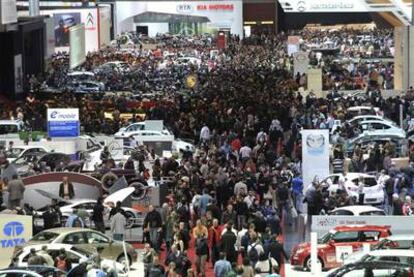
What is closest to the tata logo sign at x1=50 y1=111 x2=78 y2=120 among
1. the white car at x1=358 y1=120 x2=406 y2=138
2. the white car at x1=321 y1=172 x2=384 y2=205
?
the white car at x1=358 y1=120 x2=406 y2=138

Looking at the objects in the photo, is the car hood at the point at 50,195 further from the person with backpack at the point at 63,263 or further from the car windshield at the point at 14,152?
the car windshield at the point at 14,152

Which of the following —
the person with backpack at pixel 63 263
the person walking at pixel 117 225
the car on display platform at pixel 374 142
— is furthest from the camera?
the car on display platform at pixel 374 142

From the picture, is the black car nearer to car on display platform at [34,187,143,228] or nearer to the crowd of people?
the crowd of people

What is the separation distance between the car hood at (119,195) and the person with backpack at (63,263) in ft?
16.2

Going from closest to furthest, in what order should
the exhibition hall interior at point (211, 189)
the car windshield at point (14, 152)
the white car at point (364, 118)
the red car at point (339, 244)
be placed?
the exhibition hall interior at point (211, 189) < the red car at point (339, 244) < the car windshield at point (14, 152) < the white car at point (364, 118)

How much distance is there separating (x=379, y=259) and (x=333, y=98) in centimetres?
2671

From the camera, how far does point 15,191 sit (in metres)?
29.3

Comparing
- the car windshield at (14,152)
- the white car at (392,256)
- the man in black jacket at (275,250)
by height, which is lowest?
the man in black jacket at (275,250)

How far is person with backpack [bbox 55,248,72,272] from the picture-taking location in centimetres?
2308

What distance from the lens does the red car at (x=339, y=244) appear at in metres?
24.9

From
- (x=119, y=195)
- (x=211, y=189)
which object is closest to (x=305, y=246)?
(x=211, y=189)

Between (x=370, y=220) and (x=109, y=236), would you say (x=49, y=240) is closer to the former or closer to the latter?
(x=109, y=236)

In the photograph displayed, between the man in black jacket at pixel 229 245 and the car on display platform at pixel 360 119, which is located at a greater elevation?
the car on display platform at pixel 360 119

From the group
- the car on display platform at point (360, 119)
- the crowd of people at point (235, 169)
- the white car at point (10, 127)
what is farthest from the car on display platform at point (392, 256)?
the white car at point (10, 127)
